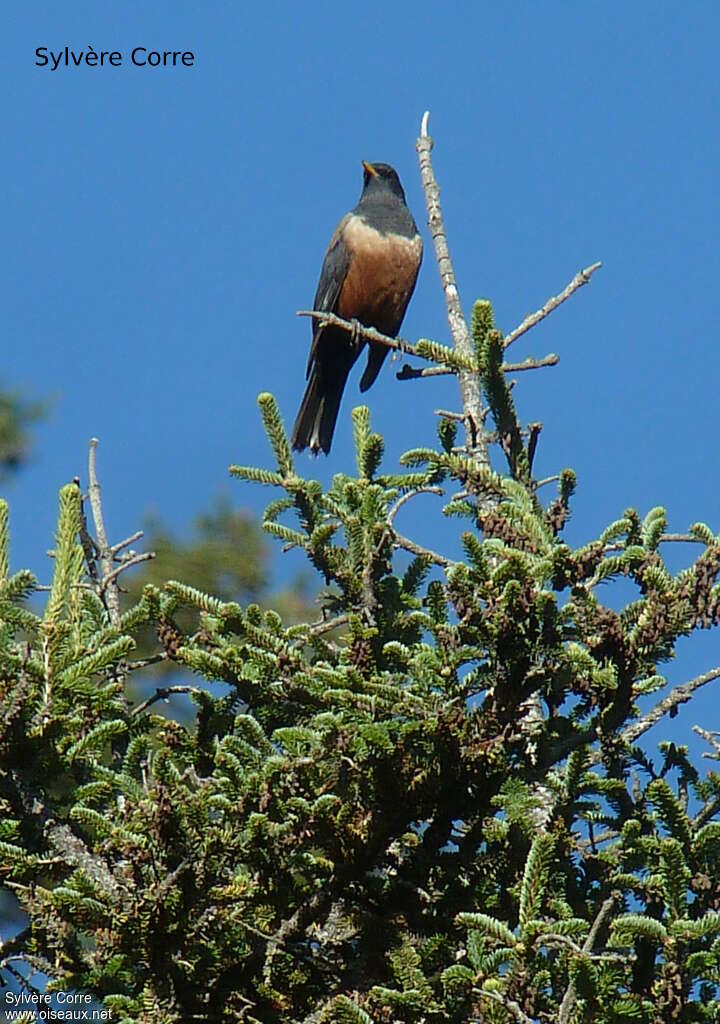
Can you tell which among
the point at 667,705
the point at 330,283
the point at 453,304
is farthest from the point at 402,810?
the point at 330,283

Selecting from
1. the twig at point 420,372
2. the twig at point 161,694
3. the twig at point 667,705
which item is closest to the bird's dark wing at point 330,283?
the twig at point 420,372

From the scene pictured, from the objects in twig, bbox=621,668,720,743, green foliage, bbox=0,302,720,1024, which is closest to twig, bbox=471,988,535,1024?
green foliage, bbox=0,302,720,1024

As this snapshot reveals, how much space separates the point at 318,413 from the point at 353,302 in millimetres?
656

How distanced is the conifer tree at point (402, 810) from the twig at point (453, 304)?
0.79 metres

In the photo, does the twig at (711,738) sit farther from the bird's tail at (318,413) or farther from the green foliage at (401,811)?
the bird's tail at (318,413)

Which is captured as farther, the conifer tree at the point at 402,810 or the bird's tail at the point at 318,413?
the bird's tail at the point at 318,413

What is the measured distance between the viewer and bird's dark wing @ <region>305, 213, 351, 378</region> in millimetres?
7641

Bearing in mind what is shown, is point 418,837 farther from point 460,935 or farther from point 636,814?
point 636,814

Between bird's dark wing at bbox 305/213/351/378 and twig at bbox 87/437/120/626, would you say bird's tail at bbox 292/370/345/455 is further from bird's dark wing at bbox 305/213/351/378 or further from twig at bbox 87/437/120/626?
twig at bbox 87/437/120/626

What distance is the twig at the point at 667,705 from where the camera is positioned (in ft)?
9.72

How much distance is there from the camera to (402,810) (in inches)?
118

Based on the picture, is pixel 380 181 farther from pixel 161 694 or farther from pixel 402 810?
pixel 402 810

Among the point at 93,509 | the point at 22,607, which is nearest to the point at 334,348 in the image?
the point at 93,509

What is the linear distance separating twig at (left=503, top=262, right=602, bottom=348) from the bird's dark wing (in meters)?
3.33
